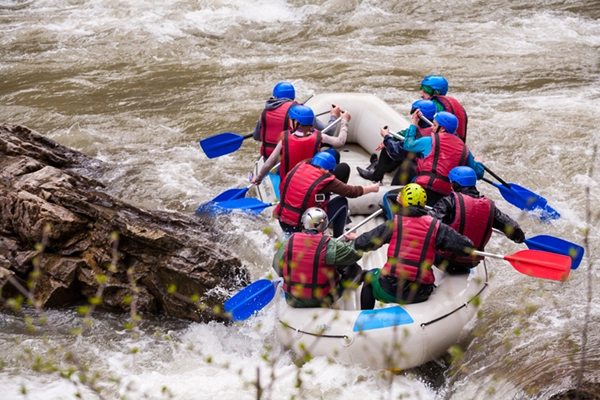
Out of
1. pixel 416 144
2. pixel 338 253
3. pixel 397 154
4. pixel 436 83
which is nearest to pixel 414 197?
pixel 338 253

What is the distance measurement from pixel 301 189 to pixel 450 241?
1.23 m

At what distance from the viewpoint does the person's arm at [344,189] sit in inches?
189

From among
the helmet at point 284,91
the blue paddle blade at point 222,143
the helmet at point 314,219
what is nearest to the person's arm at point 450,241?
the helmet at point 314,219

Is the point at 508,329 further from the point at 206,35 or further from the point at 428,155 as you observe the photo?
the point at 206,35

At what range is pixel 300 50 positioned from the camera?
10812 mm

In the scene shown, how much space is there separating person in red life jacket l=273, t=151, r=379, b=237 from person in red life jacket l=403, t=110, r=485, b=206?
0.48m

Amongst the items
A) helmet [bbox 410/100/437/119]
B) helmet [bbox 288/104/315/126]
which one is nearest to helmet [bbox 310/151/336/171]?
helmet [bbox 288/104/315/126]

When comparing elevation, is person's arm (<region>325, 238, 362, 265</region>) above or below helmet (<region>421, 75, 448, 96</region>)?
below

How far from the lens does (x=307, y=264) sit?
414cm

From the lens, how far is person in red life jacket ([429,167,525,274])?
14.5ft

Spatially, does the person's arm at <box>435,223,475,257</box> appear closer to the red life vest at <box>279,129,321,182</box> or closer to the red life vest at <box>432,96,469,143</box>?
the red life vest at <box>279,129,321,182</box>

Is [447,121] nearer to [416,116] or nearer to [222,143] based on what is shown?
[416,116]

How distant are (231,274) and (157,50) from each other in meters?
6.74

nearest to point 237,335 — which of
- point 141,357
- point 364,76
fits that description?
point 141,357
